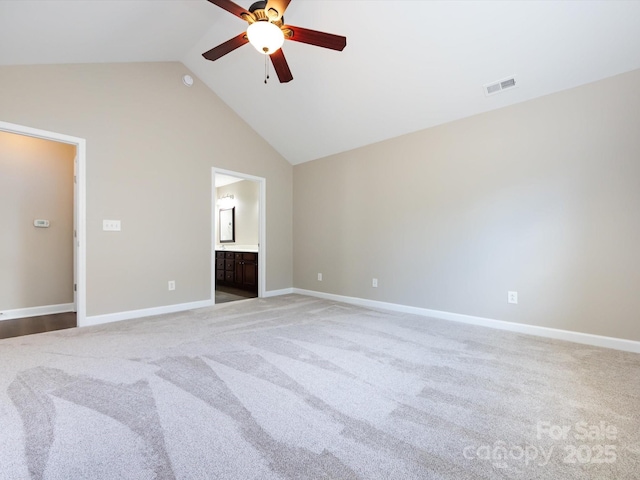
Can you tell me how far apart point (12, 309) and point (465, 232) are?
5.73m

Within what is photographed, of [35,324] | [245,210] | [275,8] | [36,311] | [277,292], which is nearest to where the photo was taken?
[275,8]

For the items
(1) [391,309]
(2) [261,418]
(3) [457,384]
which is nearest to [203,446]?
(2) [261,418]

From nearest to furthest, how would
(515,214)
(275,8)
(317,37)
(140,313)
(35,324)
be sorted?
(275,8), (317,37), (515,214), (35,324), (140,313)

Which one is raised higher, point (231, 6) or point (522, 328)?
point (231, 6)

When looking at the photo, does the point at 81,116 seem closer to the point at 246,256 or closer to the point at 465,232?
the point at 246,256

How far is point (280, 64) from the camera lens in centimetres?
250

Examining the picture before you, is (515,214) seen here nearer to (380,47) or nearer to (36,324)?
(380,47)

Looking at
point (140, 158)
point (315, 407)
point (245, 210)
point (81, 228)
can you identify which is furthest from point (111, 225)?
point (245, 210)

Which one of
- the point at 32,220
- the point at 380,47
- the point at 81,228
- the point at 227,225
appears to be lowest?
the point at 81,228

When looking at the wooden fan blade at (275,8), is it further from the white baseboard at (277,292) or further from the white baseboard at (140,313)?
the white baseboard at (277,292)

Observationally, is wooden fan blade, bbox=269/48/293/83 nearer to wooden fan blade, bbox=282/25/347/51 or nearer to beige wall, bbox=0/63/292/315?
wooden fan blade, bbox=282/25/347/51

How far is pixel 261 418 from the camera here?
158 centimetres

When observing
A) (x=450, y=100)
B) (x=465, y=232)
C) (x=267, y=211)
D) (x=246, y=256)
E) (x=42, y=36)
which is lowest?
(x=246, y=256)

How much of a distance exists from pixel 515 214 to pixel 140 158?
4.47 meters
